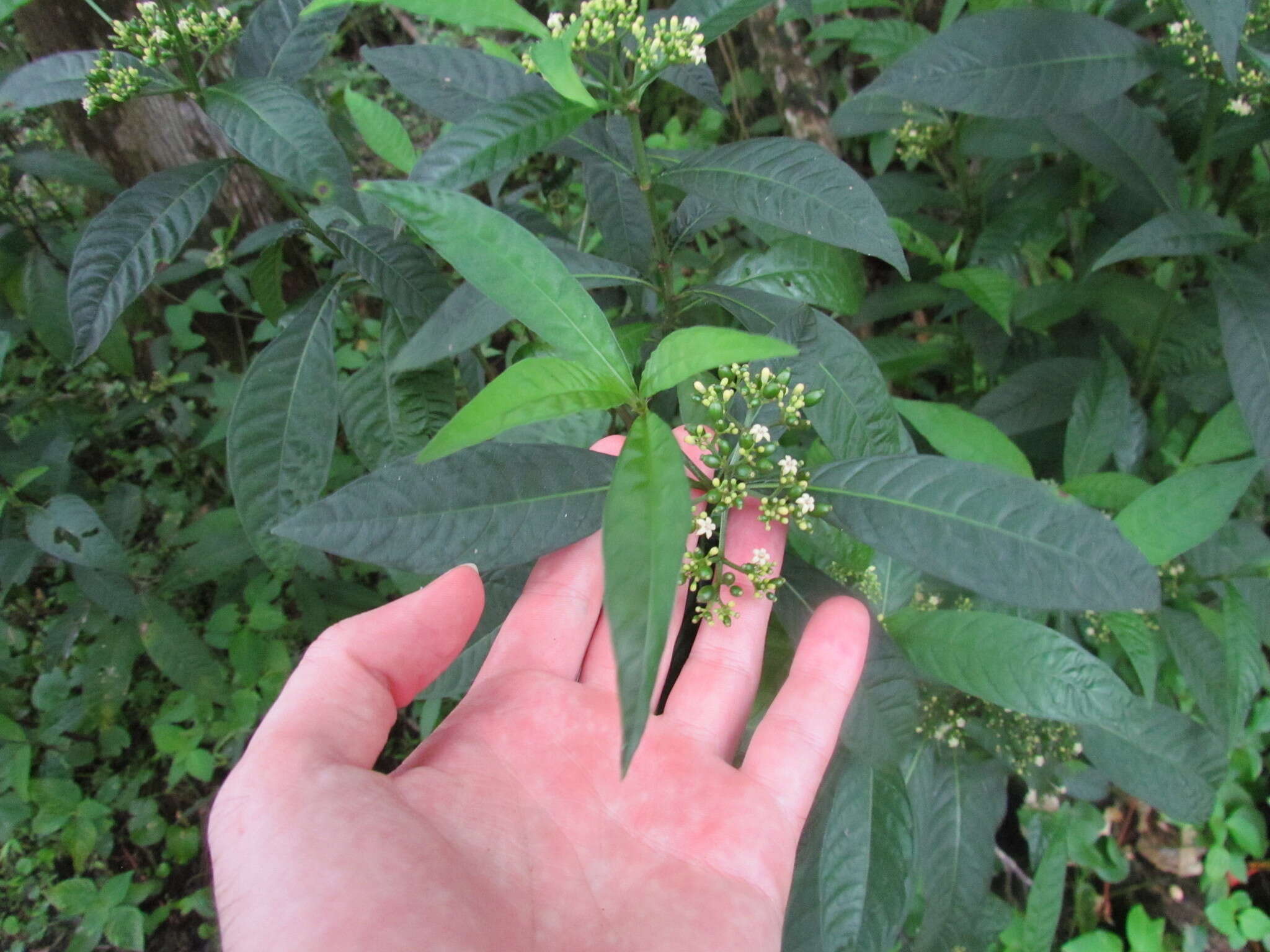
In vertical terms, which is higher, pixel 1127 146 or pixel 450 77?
pixel 450 77

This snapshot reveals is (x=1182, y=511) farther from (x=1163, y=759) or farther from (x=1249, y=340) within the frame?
(x=1163, y=759)

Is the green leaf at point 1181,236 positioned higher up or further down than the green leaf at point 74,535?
further down

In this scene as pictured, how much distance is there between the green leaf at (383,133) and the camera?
2131 millimetres

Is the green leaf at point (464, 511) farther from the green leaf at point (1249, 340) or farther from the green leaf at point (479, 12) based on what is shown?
the green leaf at point (1249, 340)

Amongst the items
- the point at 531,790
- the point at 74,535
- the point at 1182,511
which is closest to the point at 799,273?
the point at 1182,511

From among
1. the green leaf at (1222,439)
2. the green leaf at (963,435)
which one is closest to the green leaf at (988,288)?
the green leaf at (963,435)

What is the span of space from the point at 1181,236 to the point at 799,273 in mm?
1094

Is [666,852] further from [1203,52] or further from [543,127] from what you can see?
[1203,52]

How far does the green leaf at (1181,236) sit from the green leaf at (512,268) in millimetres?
1524

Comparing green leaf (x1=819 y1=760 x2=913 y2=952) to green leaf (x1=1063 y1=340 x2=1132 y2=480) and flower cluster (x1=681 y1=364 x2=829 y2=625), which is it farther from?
green leaf (x1=1063 y1=340 x2=1132 y2=480)

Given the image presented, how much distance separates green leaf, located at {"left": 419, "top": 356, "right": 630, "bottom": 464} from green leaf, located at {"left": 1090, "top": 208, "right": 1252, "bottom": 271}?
158 centimetres

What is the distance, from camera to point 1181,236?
212 centimetres

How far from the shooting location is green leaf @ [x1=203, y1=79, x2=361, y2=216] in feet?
5.10

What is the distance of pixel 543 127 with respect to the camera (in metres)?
1.40
